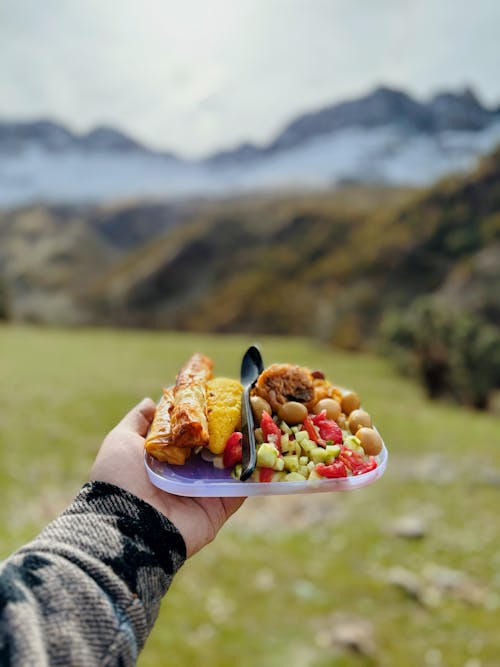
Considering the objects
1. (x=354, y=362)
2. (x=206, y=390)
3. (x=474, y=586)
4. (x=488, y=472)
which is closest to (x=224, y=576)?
(x=474, y=586)

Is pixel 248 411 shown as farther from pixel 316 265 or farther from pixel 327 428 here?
pixel 316 265

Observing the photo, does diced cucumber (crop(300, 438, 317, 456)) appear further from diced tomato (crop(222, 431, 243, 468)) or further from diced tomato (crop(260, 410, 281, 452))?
diced tomato (crop(222, 431, 243, 468))

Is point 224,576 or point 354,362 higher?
point 224,576

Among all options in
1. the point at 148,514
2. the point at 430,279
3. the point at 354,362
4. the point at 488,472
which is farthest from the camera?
the point at 430,279

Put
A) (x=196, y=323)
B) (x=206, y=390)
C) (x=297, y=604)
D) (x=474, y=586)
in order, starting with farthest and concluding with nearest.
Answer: (x=196, y=323), (x=474, y=586), (x=297, y=604), (x=206, y=390)

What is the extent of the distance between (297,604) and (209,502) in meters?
3.14

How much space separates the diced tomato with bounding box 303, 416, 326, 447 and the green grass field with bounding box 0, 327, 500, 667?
8.01 feet

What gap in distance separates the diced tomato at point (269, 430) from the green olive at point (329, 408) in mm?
200

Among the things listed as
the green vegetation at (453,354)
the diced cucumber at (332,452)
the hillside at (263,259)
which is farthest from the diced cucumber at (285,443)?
the hillside at (263,259)

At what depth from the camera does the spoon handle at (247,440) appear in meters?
1.63

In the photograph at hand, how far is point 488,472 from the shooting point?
748cm

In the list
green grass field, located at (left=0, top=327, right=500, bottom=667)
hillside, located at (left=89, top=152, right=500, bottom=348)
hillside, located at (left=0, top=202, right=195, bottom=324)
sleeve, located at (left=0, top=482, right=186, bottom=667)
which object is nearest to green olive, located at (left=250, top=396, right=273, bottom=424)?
sleeve, located at (left=0, top=482, right=186, bottom=667)

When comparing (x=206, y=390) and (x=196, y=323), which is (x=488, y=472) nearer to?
(x=206, y=390)

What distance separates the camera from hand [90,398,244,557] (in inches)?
61.9
